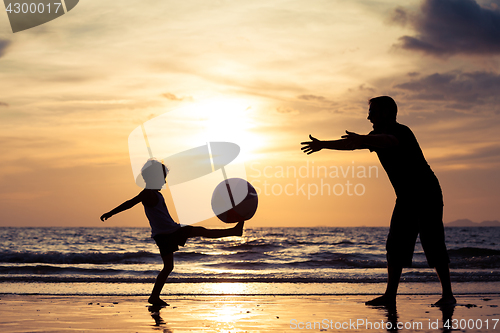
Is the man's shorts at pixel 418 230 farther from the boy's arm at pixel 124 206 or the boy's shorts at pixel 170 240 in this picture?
the boy's arm at pixel 124 206

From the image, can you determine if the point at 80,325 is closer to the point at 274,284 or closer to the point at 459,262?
the point at 274,284

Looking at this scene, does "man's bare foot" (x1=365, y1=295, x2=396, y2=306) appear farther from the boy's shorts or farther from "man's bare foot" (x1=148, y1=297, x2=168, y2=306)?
"man's bare foot" (x1=148, y1=297, x2=168, y2=306)

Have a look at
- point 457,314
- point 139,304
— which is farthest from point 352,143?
point 139,304

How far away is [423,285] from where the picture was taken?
8398 millimetres

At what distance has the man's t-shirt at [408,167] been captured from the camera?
15.8ft

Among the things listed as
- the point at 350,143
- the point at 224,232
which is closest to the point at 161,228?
the point at 224,232

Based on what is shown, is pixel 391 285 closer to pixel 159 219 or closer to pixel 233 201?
pixel 233 201

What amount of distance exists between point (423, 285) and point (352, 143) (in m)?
5.30

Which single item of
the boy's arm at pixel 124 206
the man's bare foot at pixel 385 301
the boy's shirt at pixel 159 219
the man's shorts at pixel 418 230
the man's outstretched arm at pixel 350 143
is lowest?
the man's bare foot at pixel 385 301

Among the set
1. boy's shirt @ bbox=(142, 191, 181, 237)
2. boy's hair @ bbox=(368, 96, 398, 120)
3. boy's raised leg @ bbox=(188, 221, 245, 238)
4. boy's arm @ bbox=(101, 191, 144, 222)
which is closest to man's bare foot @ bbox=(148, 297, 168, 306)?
boy's shirt @ bbox=(142, 191, 181, 237)

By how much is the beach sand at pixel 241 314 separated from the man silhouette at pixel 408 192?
67 cm

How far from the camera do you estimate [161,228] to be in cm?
588

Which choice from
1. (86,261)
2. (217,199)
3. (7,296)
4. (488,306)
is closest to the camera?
(488,306)

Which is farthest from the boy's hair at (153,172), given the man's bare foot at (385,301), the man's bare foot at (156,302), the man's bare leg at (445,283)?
the man's bare leg at (445,283)
